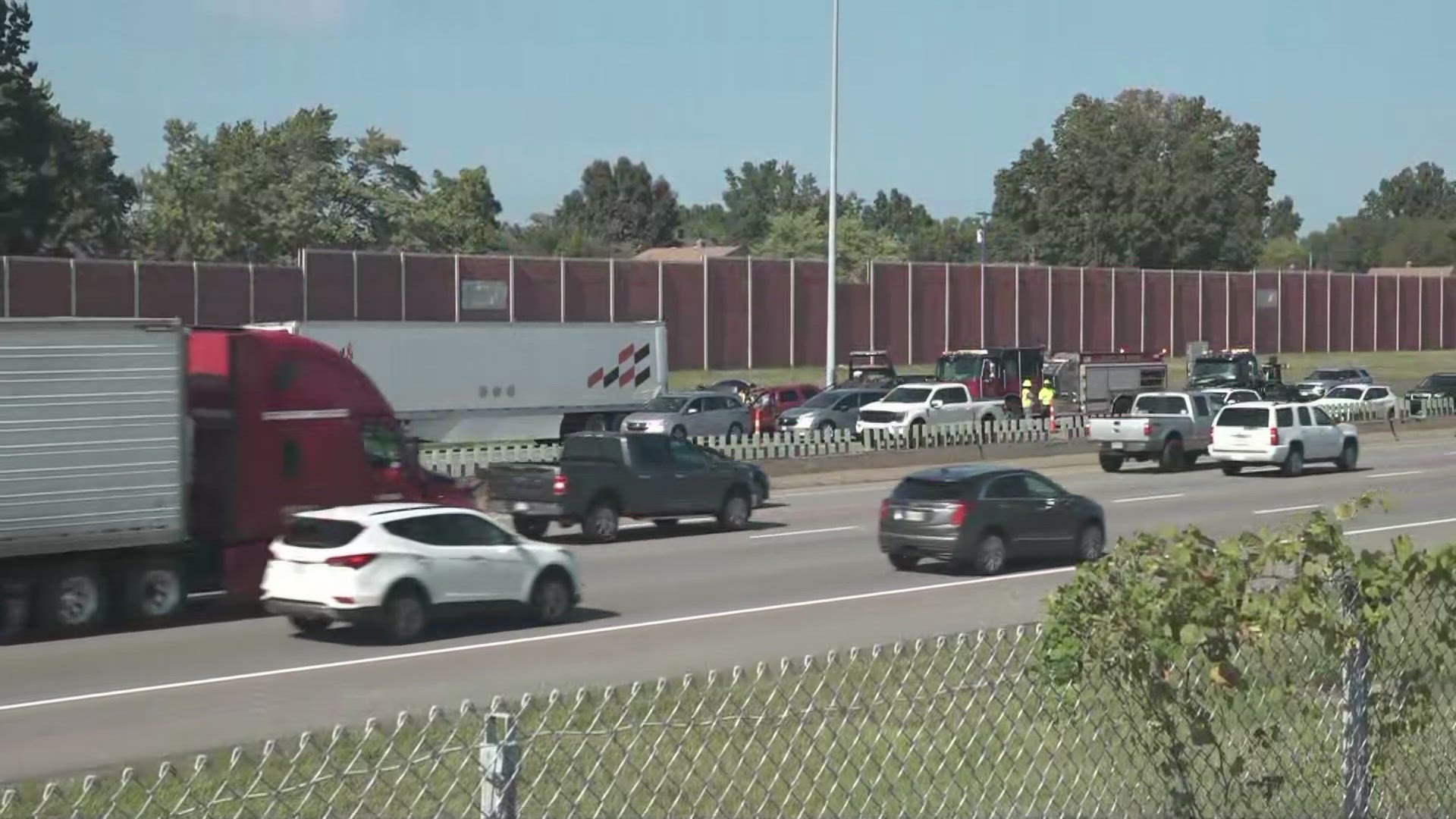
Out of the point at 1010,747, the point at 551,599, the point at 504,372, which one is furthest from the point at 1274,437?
the point at 1010,747

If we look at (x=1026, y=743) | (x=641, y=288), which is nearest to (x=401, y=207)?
(x=641, y=288)

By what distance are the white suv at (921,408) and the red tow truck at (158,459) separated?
87.0ft

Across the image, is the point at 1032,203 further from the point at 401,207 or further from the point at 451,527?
the point at 451,527

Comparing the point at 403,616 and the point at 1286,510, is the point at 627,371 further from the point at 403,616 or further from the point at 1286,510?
Result: the point at 403,616

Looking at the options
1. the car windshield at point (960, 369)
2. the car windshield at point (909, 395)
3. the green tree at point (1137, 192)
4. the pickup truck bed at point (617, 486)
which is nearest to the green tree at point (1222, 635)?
the pickup truck bed at point (617, 486)

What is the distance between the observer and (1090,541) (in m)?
26.2

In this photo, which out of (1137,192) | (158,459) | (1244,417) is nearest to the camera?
(158,459)

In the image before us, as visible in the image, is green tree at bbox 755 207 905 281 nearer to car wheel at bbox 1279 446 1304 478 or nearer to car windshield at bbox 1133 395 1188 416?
car windshield at bbox 1133 395 1188 416

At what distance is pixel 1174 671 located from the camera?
5520mm

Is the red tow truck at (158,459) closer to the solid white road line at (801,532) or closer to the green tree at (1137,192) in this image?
the solid white road line at (801,532)

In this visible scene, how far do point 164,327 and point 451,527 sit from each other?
4.39 m

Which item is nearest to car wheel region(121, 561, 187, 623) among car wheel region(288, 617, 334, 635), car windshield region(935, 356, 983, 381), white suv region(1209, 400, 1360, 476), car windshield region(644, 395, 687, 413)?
car wheel region(288, 617, 334, 635)

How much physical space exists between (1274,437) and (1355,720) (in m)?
37.6

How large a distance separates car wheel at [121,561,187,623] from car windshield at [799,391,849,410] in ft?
108
